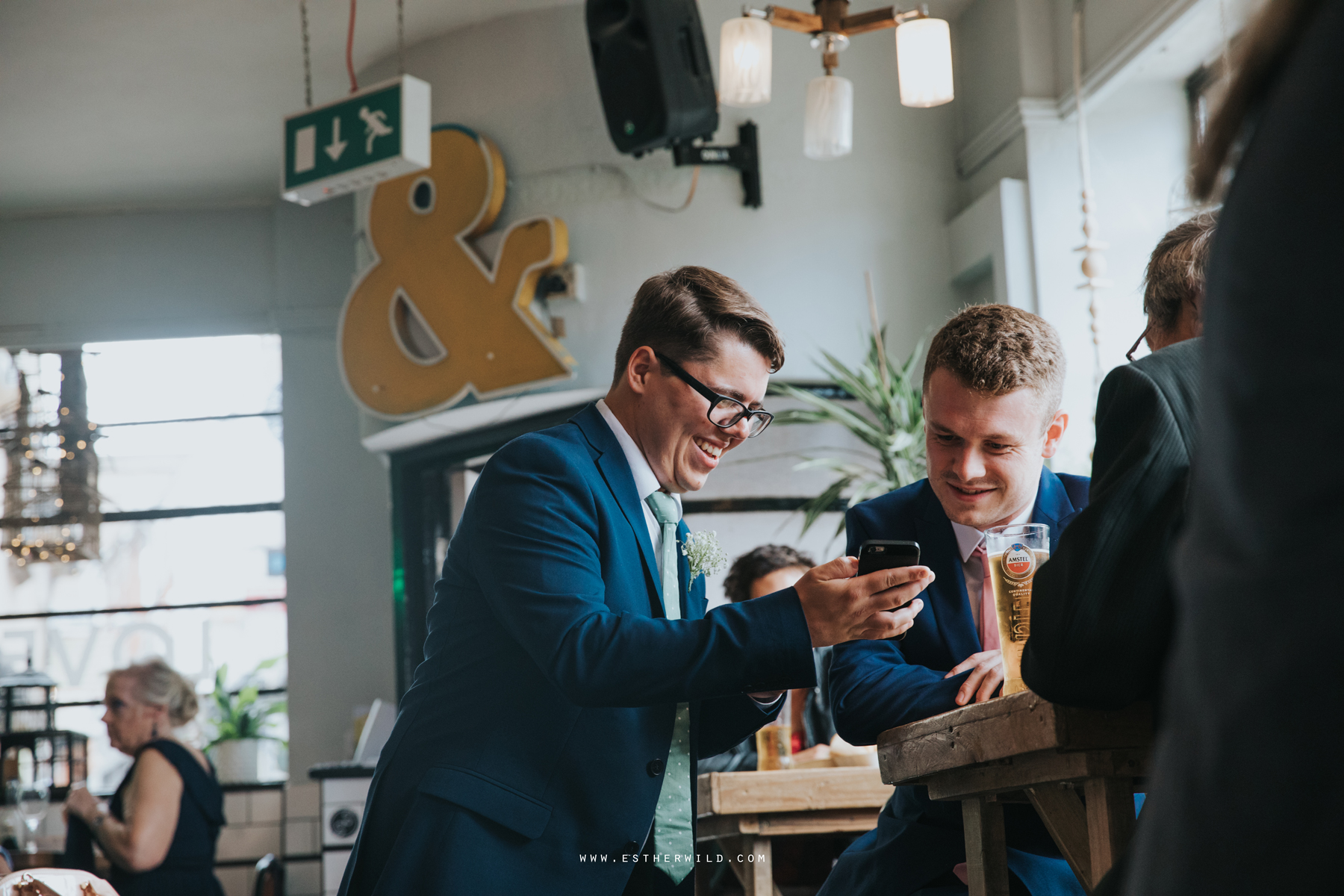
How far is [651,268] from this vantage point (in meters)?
5.00

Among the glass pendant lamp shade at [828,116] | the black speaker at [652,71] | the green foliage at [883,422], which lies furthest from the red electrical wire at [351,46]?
the green foliage at [883,422]

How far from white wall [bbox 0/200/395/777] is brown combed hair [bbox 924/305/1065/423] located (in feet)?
17.5

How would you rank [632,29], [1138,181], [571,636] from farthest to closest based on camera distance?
[1138,181]
[632,29]
[571,636]

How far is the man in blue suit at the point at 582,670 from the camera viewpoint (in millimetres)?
1373

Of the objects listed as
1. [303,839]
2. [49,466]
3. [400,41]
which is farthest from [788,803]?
[49,466]

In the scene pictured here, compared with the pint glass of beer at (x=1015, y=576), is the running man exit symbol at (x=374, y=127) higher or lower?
higher

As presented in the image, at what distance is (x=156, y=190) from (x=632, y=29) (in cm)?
417

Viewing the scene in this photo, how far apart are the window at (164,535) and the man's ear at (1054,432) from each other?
6150 mm

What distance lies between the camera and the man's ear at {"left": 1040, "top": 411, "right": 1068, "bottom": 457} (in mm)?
1719

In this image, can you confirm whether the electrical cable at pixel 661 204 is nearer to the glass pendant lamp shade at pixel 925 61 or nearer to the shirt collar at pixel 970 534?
the glass pendant lamp shade at pixel 925 61

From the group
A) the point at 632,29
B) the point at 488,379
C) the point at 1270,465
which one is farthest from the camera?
the point at 488,379

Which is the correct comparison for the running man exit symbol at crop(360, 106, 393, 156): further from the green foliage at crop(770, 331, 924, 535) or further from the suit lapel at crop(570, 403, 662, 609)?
the suit lapel at crop(570, 403, 662, 609)

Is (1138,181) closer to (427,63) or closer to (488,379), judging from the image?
(488,379)

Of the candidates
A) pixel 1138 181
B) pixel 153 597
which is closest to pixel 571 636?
pixel 1138 181
